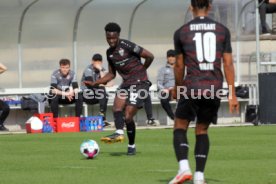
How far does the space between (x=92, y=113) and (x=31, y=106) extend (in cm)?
227

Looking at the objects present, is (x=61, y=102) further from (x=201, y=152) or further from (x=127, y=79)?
(x=201, y=152)

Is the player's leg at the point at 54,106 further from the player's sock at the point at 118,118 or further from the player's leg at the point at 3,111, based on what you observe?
the player's sock at the point at 118,118

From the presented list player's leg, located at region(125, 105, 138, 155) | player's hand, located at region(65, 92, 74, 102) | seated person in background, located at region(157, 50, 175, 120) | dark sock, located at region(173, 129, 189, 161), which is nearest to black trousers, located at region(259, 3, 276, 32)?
seated person in background, located at region(157, 50, 175, 120)

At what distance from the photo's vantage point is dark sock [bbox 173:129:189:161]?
35.3 feet

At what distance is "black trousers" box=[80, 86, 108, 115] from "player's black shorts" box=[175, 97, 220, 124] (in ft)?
54.0

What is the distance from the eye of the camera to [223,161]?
1427 centimetres

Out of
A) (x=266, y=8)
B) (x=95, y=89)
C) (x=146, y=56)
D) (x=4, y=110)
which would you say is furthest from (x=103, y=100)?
(x=146, y=56)

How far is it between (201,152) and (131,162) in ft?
12.2

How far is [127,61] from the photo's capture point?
53.9 feet

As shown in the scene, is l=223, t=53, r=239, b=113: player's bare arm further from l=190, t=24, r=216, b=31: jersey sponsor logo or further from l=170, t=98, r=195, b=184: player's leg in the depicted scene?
l=170, t=98, r=195, b=184: player's leg

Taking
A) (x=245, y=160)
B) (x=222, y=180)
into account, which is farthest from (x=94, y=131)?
(x=222, y=180)

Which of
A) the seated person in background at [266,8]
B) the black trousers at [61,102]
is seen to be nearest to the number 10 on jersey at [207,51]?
the black trousers at [61,102]

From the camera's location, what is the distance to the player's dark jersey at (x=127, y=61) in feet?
53.6

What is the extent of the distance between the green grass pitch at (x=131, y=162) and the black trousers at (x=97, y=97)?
5910 mm
